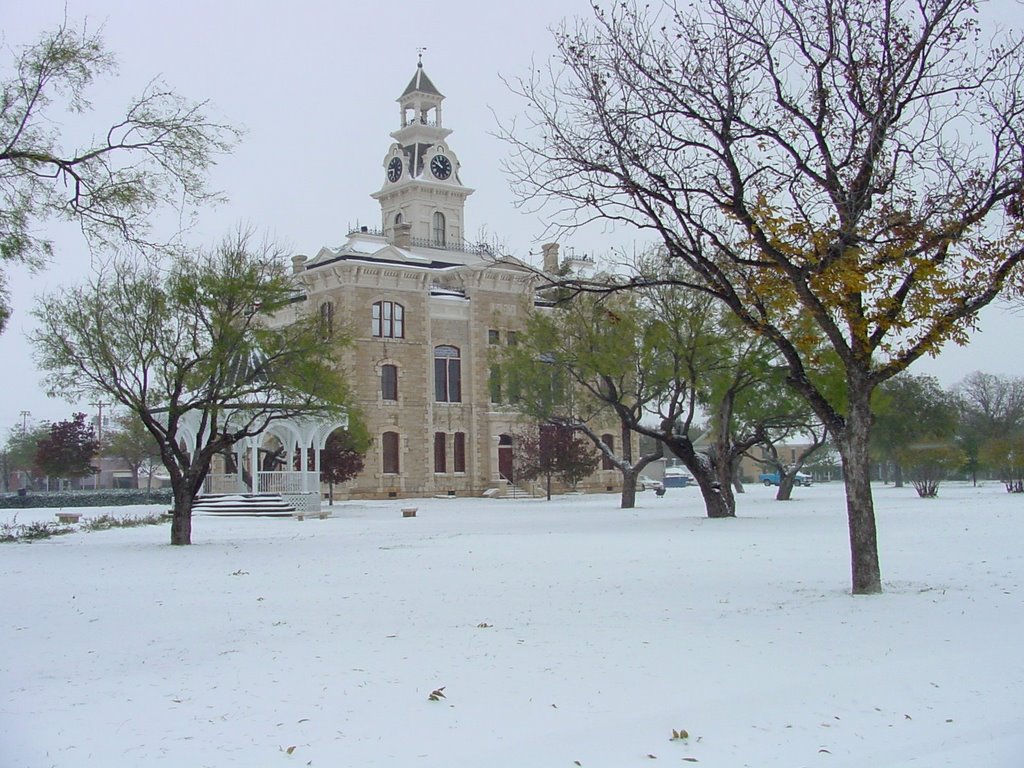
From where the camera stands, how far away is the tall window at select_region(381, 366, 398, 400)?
55375 millimetres

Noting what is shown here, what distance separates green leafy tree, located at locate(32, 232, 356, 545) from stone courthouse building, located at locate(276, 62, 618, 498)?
2793cm

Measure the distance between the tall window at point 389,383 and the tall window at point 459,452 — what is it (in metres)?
4.28

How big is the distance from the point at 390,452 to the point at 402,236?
13085 mm

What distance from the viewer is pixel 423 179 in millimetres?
63594

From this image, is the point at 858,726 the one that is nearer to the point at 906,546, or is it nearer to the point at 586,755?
the point at 586,755

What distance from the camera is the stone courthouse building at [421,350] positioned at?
54.3 meters

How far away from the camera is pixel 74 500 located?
4881 cm

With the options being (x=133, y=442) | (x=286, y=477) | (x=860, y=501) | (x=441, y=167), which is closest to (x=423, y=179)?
(x=441, y=167)

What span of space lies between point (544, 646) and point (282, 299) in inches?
613

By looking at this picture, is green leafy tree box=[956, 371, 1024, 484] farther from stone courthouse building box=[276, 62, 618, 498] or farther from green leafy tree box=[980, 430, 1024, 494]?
stone courthouse building box=[276, 62, 618, 498]

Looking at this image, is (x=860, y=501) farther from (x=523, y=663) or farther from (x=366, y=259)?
(x=366, y=259)

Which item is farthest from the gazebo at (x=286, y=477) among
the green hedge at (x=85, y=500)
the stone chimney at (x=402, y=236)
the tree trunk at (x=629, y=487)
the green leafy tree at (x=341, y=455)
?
the stone chimney at (x=402, y=236)

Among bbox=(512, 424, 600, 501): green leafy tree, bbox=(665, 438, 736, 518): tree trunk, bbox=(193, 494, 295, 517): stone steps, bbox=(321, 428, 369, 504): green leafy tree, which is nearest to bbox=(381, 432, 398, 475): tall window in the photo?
bbox=(321, 428, 369, 504): green leafy tree

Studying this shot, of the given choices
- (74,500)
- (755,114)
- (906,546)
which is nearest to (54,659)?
(755,114)
